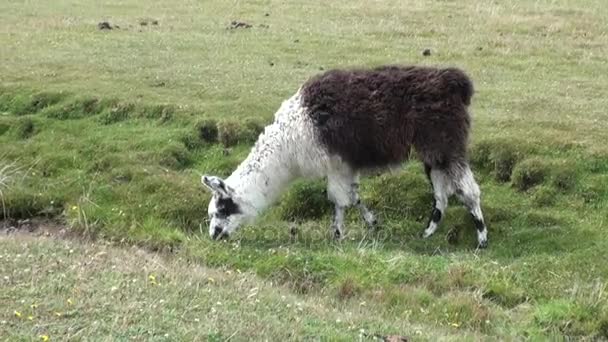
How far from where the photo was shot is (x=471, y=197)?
34.8 ft

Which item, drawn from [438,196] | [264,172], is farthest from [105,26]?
[438,196]

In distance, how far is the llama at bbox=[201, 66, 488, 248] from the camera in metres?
10.6

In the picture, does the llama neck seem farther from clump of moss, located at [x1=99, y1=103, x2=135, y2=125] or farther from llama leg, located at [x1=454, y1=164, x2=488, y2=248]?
clump of moss, located at [x1=99, y1=103, x2=135, y2=125]

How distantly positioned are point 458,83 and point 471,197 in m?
1.42

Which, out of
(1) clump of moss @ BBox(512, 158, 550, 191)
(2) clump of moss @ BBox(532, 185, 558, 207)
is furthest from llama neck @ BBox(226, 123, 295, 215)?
(2) clump of moss @ BBox(532, 185, 558, 207)

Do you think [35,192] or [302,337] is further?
[35,192]

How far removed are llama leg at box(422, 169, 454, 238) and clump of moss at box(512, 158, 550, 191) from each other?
1.33 metres

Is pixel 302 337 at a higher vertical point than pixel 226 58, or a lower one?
higher

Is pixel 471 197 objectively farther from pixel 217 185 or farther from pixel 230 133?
pixel 230 133

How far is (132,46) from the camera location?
20141 millimetres

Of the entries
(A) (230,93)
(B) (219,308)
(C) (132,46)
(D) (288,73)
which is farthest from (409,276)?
(C) (132,46)

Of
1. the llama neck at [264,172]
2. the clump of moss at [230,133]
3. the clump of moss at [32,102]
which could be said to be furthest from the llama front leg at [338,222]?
the clump of moss at [32,102]

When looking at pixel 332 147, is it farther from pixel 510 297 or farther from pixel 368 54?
pixel 368 54

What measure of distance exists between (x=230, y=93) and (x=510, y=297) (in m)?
7.87
